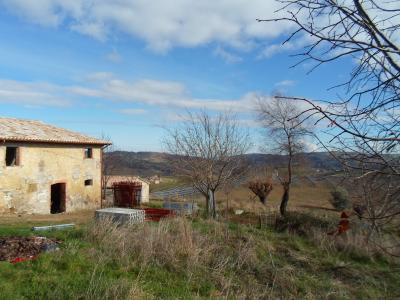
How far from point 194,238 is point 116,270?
2.68 metres

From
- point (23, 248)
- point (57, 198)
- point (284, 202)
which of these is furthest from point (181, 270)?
point (57, 198)

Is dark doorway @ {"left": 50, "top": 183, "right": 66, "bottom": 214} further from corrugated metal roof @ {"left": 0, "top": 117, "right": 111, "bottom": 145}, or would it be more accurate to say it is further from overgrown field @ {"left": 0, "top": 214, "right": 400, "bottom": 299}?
overgrown field @ {"left": 0, "top": 214, "right": 400, "bottom": 299}

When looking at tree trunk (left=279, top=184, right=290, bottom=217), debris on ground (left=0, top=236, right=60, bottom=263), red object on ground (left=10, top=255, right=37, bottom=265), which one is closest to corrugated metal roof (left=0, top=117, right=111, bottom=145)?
tree trunk (left=279, top=184, right=290, bottom=217)

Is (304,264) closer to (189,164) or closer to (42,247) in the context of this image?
(42,247)

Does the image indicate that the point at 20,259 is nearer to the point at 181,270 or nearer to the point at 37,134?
the point at 181,270

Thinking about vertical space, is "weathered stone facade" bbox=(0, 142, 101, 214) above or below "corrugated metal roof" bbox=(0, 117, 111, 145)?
below

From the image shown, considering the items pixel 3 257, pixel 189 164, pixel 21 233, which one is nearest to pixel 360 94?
pixel 3 257

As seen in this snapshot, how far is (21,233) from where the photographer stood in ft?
36.2

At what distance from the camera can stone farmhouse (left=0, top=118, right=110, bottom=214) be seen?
2153 centimetres

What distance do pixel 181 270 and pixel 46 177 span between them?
1787cm

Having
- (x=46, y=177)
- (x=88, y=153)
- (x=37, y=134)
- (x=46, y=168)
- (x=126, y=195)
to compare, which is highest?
(x=37, y=134)

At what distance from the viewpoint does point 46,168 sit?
77.4 ft

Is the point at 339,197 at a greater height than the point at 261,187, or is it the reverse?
the point at 339,197

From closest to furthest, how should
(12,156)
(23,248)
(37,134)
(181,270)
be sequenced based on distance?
(181,270) → (23,248) → (12,156) → (37,134)
